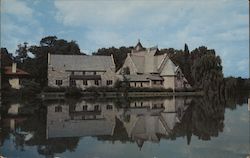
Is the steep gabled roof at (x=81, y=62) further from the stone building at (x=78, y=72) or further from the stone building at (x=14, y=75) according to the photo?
the stone building at (x=14, y=75)

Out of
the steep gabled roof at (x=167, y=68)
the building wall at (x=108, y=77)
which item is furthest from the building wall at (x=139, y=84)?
the steep gabled roof at (x=167, y=68)

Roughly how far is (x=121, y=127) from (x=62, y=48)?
79.8 ft

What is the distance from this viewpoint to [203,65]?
28688 mm

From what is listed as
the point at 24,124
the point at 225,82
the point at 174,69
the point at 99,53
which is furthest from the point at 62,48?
the point at 24,124

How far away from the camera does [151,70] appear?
36.2 meters

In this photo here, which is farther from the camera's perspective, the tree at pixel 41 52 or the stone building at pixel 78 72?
the stone building at pixel 78 72

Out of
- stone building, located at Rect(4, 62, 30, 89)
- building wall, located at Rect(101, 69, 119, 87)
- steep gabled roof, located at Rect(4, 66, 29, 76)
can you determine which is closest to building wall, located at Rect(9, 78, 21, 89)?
stone building, located at Rect(4, 62, 30, 89)

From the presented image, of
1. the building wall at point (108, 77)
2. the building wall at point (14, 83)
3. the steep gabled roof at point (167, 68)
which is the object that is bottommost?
the building wall at point (14, 83)

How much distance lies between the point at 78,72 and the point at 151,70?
7945mm

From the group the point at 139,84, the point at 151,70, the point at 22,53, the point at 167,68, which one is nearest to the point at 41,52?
the point at 22,53

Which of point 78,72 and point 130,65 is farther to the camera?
point 130,65

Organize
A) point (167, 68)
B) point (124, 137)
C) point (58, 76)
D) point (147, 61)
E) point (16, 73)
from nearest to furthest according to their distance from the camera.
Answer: point (124, 137)
point (16, 73)
point (58, 76)
point (167, 68)
point (147, 61)

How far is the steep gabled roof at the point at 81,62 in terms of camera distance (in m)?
31.5

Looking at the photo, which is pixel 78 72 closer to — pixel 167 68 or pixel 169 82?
pixel 169 82
